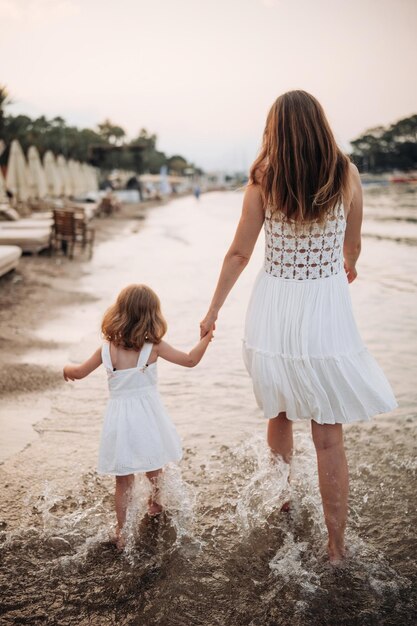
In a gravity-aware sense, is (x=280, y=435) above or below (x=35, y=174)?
below

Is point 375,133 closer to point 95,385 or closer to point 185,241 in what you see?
point 185,241

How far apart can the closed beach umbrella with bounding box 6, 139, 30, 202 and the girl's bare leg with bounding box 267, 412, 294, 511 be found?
840 inches

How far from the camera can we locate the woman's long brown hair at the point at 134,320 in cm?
259

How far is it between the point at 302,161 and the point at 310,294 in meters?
0.57

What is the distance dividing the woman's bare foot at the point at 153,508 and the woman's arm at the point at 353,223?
5.39ft

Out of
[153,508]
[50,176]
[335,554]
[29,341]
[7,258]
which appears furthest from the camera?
[50,176]

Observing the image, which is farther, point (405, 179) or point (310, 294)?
point (405, 179)

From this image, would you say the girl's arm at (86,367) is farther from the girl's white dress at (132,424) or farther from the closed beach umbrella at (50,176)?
the closed beach umbrella at (50,176)

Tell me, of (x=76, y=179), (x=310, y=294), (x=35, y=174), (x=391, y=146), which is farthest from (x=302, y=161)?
(x=391, y=146)

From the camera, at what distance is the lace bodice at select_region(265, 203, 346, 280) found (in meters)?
2.40

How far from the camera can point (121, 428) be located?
2.61 metres

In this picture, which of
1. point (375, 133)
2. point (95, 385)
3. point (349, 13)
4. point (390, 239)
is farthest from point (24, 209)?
point (375, 133)

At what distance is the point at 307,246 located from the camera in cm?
242

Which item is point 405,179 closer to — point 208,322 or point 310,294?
point 208,322
